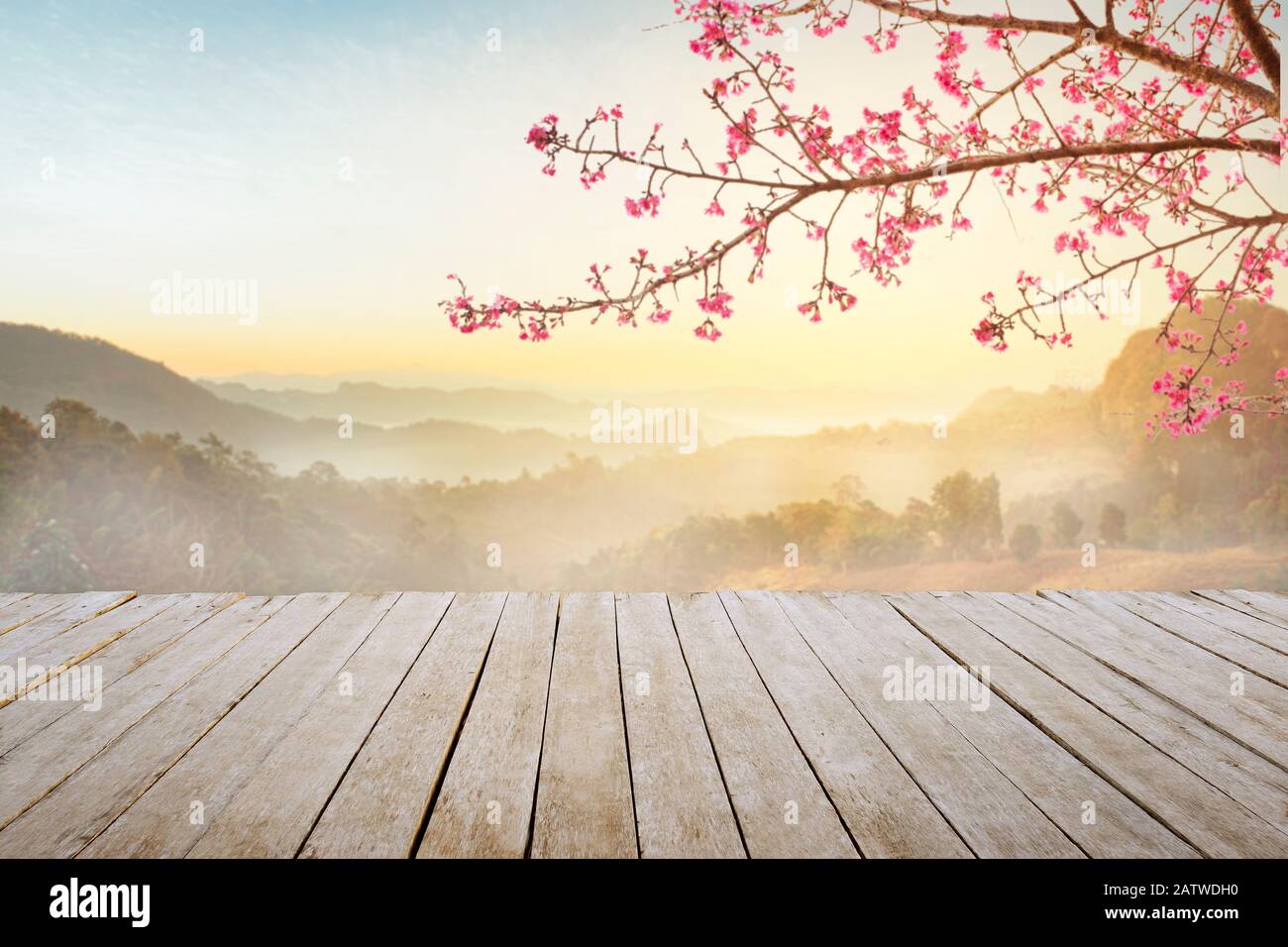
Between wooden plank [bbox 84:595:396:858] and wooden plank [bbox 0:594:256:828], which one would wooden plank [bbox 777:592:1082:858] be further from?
wooden plank [bbox 0:594:256:828]

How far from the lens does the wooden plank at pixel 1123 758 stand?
1.38m

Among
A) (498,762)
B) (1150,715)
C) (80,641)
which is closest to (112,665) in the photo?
(80,641)

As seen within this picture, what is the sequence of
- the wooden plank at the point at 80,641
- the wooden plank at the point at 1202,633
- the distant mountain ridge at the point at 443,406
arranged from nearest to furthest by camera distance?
the wooden plank at the point at 80,641 < the wooden plank at the point at 1202,633 < the distant mountain ridge at the point at 443,406

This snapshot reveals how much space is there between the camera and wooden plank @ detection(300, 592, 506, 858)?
1327 millimetres

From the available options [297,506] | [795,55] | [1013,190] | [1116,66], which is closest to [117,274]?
[297,506]

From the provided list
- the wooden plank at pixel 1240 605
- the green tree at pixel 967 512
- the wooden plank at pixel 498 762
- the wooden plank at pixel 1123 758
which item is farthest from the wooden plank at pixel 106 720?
the green tree at pixel 967 512

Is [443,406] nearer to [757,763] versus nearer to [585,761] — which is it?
[585,761]

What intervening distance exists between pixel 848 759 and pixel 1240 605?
6.91 ft

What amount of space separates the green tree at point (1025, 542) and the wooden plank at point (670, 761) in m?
5.65

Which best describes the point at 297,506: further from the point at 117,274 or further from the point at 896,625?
the point at 896,625

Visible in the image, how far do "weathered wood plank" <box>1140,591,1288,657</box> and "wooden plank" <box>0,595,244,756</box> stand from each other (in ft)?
10.5

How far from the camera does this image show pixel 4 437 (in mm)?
5543

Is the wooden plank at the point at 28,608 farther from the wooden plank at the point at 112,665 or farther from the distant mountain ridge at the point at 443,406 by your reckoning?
the distant mountain ridge at the point at 443,406
